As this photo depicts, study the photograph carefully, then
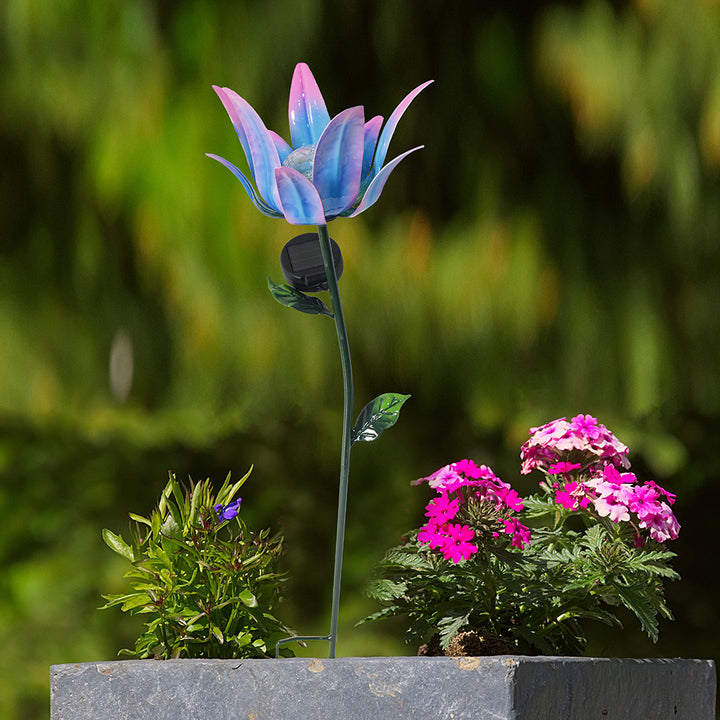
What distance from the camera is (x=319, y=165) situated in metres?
1.59

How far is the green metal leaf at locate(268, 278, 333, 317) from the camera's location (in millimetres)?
1719

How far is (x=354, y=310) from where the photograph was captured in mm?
3422

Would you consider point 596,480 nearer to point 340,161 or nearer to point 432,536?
point 432,536

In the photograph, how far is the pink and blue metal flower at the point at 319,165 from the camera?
5.15 feet

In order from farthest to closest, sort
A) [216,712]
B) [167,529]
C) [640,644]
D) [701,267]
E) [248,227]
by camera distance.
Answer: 1. [640,644]
2. [701,267]
3. [248,227]
4. [167,529]
5. [216,712]

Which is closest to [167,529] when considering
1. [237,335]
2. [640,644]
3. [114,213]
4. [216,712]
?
[216,712]

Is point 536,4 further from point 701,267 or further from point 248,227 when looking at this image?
point 248,227

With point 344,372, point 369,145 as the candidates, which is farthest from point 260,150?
point 344,372

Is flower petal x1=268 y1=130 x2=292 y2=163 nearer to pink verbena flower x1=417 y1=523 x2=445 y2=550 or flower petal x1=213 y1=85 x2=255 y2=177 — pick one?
flower petal x1=213 y1=85 x2=255 y2=177

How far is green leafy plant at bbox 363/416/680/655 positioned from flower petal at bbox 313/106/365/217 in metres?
0.53

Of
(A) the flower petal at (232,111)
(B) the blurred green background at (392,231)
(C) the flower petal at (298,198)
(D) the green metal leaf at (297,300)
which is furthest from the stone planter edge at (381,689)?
(B) the blurred green background at (392,231)

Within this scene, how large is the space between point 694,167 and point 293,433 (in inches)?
76.5

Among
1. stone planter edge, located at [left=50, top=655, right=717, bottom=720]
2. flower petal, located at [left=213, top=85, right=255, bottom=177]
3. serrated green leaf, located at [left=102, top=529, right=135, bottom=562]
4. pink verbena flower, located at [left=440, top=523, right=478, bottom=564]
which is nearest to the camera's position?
stone planter edge, located at [left=50, top=655, right=717, bottom=720]

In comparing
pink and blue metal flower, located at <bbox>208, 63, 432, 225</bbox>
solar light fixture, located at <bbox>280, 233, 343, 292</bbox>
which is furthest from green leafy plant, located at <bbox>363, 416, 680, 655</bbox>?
pink and blue metal flower, located at <bbox>208, 63, 432, 225</bbox>
